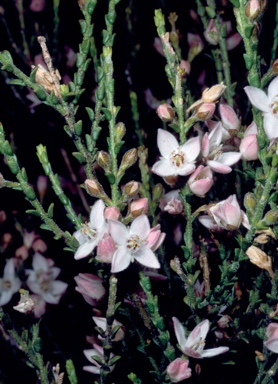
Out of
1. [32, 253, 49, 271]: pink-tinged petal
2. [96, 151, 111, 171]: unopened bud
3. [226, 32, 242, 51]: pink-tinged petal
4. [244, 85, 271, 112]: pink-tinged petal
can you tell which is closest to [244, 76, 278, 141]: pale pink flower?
[244, 85, 271, 112]: pink-tinged petal

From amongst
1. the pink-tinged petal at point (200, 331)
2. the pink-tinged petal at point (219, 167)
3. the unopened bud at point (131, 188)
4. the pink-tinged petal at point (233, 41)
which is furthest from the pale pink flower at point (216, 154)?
the pink-tinged petal at point (233, 41)

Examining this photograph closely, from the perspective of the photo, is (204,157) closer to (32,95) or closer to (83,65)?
(83,65)

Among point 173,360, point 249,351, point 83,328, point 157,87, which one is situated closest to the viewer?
point 173,360

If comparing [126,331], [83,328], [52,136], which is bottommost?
[83,328]

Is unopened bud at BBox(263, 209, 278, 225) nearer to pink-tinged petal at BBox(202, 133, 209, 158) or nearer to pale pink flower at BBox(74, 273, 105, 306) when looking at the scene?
pink-tinged petal at BBox(202, 133, 209, 158)

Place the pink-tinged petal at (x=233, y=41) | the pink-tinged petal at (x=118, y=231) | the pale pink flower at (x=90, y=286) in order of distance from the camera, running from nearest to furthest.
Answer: the pink-tinged petal at (x=118, y=231) → the pale pink flower at (x=90, y=286) → the pink-tinged petal at (x=233, y=41)

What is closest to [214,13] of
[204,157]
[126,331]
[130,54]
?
[130,54]

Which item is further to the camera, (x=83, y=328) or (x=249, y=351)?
(x=83, y=328)

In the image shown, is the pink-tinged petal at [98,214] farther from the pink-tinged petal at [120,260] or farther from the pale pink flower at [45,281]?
the pale pink flower at [45,281]
